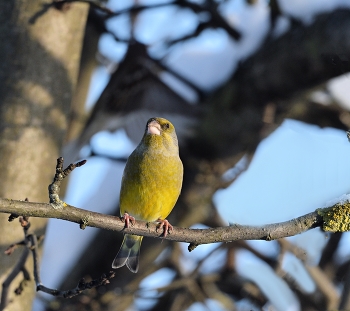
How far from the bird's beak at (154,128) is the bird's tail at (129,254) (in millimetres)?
895

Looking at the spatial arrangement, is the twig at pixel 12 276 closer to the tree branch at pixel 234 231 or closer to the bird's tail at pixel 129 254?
the tree branch at pixel 234 231

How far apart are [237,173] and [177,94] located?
3.25 ft

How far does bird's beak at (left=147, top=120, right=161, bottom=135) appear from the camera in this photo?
337 centimetres

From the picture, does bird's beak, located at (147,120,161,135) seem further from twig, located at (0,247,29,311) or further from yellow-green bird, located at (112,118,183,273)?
twig, located at (0,247,29,311)

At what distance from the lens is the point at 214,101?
4.90 meters

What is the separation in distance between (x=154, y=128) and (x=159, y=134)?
6 centimetres

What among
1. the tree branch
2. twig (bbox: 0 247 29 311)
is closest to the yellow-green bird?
twig (bbox: 0 247 29 311)

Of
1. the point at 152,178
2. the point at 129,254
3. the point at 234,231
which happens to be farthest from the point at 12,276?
the point at 129,254

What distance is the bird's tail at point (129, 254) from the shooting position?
361 centimetres

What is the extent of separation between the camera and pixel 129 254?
3768 millimetres

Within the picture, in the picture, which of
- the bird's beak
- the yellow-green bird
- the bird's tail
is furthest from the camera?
the bird's tail

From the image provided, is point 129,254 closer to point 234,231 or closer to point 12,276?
point 12,276

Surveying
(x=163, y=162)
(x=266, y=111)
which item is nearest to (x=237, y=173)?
(x=266, y=111)

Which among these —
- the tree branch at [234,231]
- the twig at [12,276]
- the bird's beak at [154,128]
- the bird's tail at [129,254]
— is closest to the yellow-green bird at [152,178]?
the bird's beak at [154,128]
